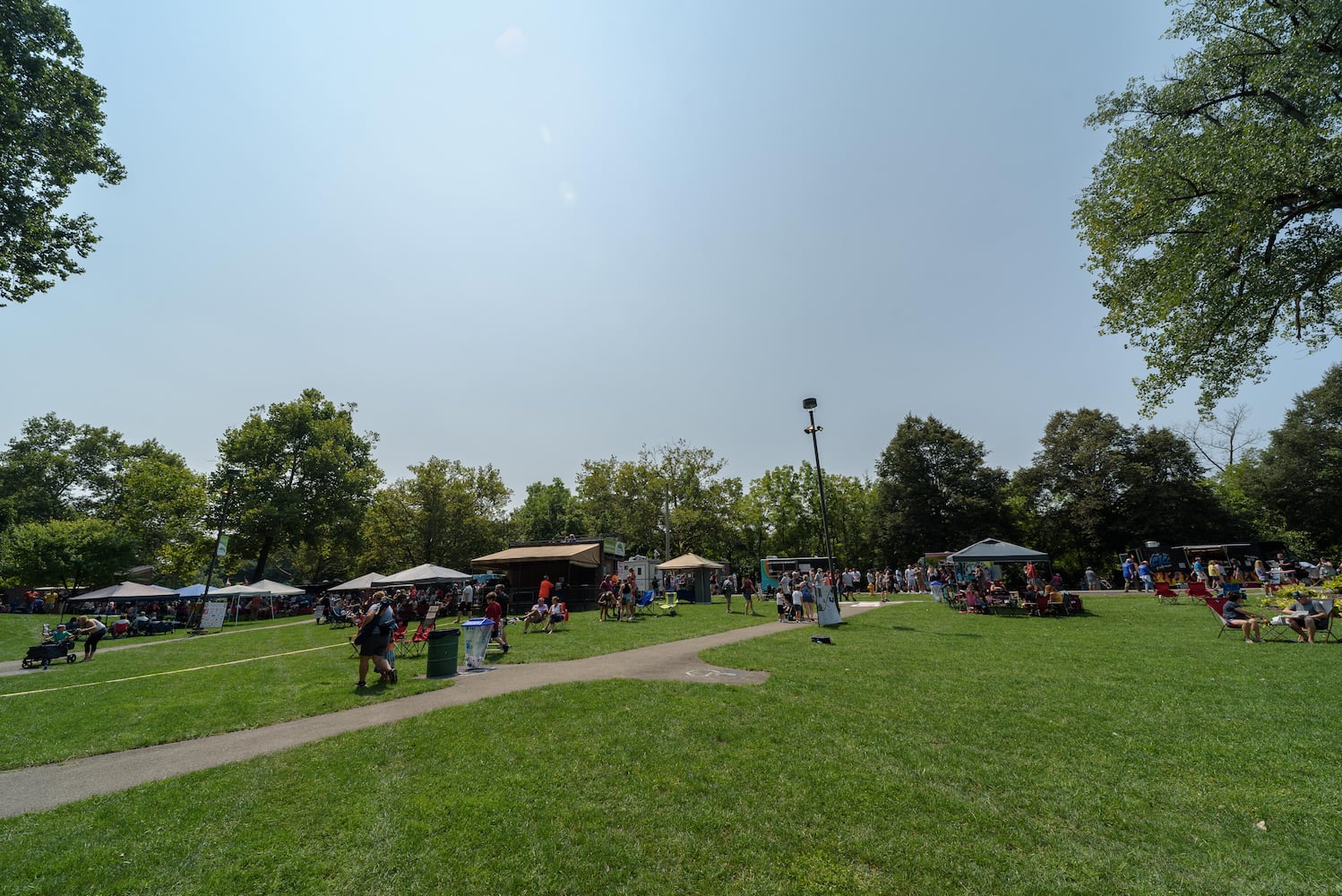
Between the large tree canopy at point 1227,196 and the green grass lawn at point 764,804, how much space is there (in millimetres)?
9835

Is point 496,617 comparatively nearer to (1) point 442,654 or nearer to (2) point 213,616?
(1) point 442,654

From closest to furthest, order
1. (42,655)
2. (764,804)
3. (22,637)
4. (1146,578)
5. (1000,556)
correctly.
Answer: (764,804)
(42,655)
(1000,556)
(22,637)
(1146,578)

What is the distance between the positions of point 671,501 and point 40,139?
139 ft

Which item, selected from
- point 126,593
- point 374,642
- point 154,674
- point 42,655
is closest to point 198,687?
point 154,674

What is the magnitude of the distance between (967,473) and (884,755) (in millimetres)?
47737

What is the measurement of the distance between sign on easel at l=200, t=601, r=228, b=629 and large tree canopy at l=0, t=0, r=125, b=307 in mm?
18557

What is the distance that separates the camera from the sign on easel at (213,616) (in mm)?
25706

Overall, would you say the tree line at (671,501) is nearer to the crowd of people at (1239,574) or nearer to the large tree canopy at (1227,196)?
the crowd of people at (1239,574)

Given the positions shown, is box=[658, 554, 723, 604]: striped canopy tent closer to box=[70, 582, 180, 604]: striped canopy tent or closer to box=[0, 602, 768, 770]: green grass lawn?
box=[0, 602, 768, 770]: green grass lawn

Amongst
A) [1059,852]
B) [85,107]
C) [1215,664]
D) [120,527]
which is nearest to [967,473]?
[1215,664]

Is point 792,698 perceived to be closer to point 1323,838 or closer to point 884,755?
point 884,755

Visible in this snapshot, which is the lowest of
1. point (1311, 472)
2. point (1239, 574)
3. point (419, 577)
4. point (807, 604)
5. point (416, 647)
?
point (416, 647)

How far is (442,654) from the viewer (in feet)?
32.7

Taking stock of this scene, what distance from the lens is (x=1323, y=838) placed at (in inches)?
140
